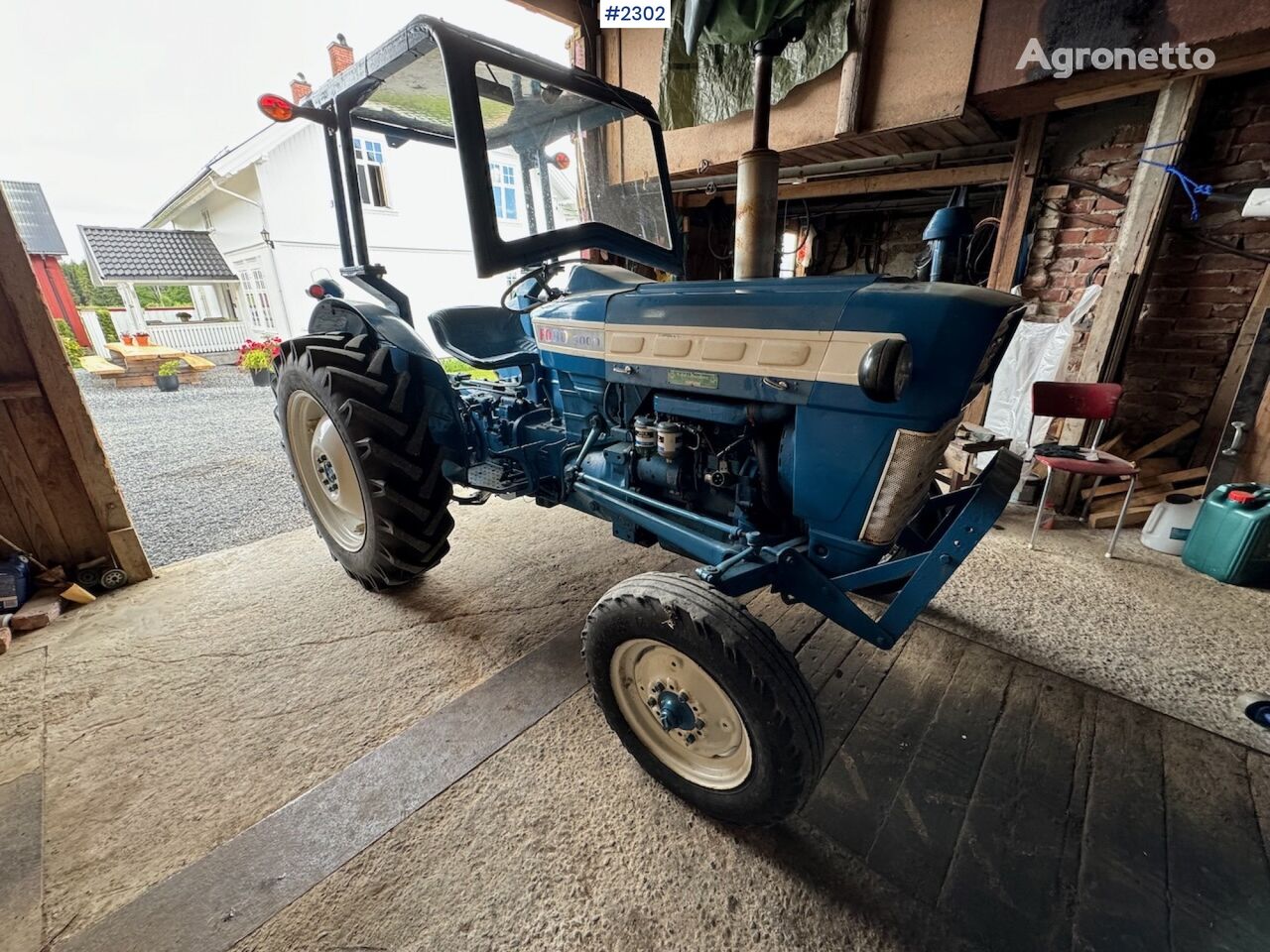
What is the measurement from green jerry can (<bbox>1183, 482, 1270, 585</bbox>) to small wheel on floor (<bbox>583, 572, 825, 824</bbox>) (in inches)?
99.5

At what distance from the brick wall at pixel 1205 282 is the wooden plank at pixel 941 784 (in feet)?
7.70

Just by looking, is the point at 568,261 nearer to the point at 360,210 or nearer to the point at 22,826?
the point at 360,210

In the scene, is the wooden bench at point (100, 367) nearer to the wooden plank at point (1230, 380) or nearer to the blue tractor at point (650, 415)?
the blue tractor at point (650, 415)

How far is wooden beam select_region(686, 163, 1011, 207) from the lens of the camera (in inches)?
136

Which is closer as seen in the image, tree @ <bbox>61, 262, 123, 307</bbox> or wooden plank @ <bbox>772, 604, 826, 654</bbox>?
wooden plank @ <bbox>772, 604, 826, 654</bbox>

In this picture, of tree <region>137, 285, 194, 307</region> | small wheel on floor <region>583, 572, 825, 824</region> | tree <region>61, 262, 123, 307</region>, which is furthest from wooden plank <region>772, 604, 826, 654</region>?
tree <region>61, 262, 123, 307</region>

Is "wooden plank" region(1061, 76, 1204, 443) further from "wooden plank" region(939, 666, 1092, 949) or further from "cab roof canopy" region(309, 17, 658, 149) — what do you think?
"cab roof canopy" region(309, 17, 658, 149)

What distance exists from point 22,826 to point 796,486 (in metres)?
2.11

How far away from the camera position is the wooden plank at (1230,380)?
2.55m

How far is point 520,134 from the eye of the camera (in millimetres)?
2088

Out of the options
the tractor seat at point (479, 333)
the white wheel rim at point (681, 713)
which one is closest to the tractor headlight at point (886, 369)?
the white wheel rim at point (681, 713)

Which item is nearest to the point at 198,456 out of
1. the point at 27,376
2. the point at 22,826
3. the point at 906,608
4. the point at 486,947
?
the point at 27,376

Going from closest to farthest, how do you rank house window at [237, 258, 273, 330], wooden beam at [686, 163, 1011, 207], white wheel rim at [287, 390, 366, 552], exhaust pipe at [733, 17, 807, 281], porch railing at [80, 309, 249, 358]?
exhaust pipe at [733, 17, 807, 281] < white wheel rim at [287, 390, 366, 552] < wooden beam at [686, 163, 1011, 207] < porch railing at [80, 309, 249, 358] < house window at [237, 258, 273, 330]

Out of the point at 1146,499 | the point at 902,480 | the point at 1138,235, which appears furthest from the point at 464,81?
the point at 1146,499
